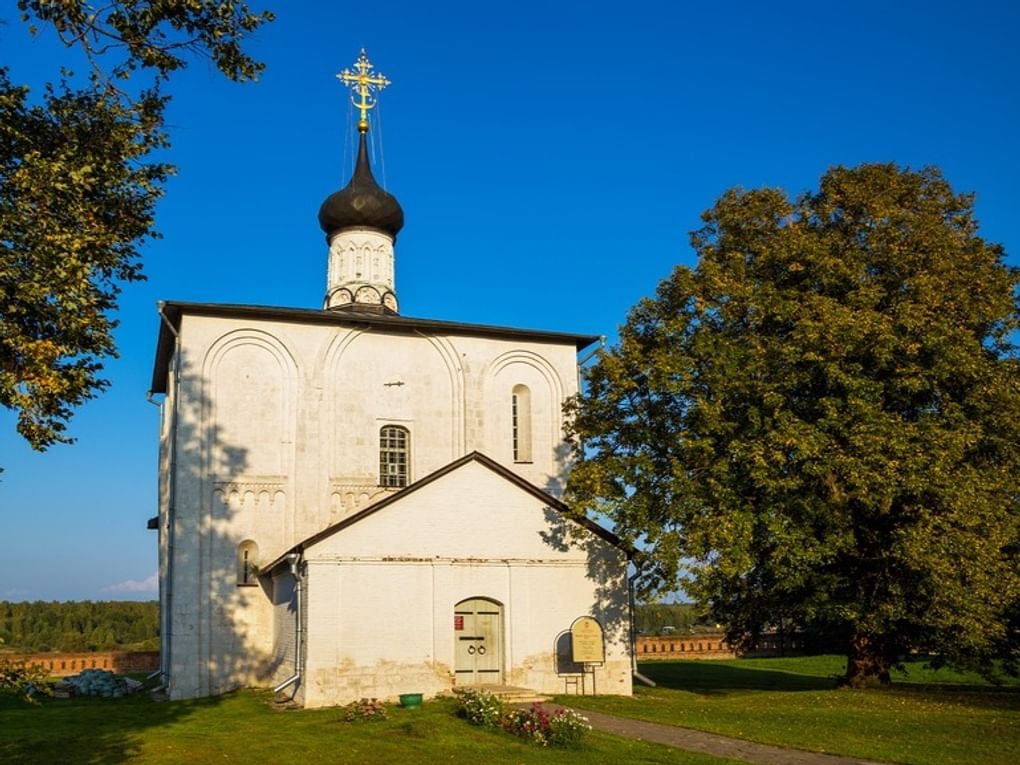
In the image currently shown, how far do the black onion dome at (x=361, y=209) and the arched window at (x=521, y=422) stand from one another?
7.22 metres

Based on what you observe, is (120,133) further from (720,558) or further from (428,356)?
(428,356)

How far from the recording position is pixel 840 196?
21.2 metres

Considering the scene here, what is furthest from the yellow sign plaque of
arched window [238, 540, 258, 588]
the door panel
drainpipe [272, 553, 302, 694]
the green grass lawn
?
arched window [238, 540, 258, 588]

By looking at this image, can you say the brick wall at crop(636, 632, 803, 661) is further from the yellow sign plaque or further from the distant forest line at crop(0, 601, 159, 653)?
the distant forest line at crop(0, 601, 159, 653)

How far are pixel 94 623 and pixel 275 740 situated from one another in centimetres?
5653

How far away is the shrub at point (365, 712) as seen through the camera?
667 inches

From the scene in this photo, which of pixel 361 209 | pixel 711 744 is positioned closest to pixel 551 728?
pixel 711 744

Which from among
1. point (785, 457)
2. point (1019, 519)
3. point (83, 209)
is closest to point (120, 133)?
point (83, 209)

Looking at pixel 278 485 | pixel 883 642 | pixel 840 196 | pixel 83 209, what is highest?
pixel 840 196

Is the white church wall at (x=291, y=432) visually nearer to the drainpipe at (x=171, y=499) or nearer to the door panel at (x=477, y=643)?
the drainpipe at (x=171, y=499)

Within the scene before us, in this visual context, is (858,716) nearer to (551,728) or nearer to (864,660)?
(864,660)

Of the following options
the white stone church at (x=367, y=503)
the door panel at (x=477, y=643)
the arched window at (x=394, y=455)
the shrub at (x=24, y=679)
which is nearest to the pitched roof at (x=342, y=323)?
the white stone church at (x=367, y=503)

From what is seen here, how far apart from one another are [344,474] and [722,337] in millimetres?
10771

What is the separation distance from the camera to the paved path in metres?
12.9
